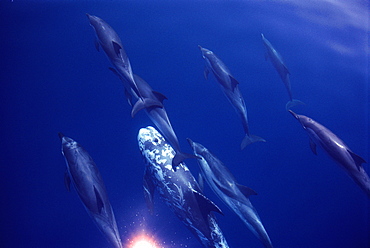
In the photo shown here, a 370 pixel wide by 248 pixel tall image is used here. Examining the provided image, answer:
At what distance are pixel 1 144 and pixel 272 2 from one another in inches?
374

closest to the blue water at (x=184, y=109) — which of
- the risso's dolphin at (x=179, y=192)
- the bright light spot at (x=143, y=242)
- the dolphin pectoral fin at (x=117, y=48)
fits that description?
the bright light spot at (x=143, y=242)

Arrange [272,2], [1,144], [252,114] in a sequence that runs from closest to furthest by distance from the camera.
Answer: [1,144], [252,114], [272,2]

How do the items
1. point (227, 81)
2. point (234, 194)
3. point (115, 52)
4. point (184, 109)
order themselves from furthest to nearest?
point (184, 109) → point (227, 81) → point (234, 194) → point (115, 52)

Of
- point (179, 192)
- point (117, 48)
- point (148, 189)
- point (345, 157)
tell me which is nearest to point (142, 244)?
point (148, 189)

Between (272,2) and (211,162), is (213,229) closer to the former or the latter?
(211,162)

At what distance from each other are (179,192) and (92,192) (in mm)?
1462

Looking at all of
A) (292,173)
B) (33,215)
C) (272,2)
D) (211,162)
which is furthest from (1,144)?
(272,2)

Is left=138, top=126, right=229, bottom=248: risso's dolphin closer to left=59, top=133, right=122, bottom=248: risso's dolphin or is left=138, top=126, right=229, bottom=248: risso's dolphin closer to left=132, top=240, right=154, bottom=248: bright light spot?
left=132, top=240, right=154, bottom=248: bright light spot

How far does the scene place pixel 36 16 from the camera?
25.1 ft

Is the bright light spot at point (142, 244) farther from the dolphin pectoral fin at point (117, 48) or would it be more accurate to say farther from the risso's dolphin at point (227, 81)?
the dolphin pectoral fin at point (117, 48)

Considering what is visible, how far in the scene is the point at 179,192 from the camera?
4.32 metres

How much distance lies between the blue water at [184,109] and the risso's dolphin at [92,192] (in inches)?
73.5

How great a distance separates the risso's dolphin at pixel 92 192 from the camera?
3.59 m

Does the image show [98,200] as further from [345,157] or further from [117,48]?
[345,157]
